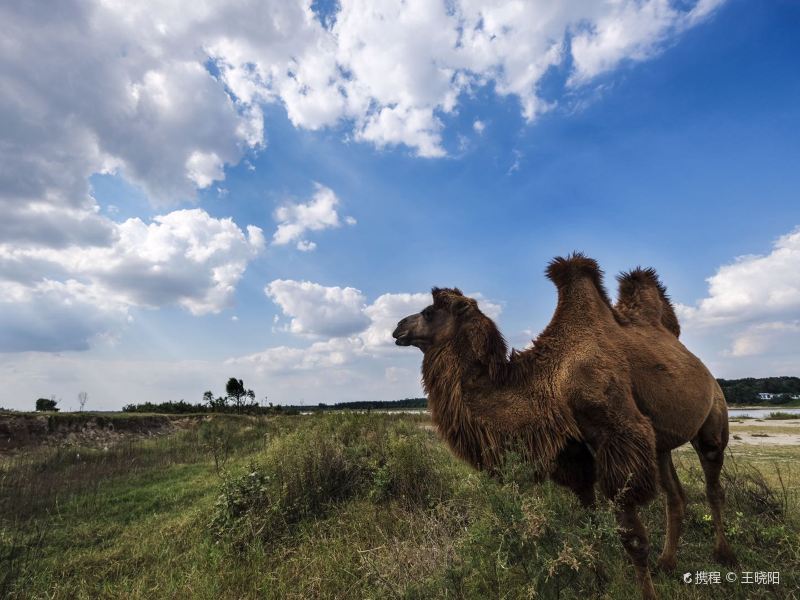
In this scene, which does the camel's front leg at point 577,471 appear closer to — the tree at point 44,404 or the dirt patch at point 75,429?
the dirt patch at point 75,429

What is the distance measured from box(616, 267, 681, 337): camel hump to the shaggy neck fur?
226 centimetres

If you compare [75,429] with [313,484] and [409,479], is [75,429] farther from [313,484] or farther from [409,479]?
[409,479]

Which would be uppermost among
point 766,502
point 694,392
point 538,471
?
point 694,392

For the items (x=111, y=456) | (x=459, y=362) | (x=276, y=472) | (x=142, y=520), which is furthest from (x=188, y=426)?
(x=459, y=362)

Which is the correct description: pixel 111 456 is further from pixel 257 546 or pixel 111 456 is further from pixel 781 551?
pixel 781 551

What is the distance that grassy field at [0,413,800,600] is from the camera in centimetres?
321

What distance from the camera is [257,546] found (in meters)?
6.28

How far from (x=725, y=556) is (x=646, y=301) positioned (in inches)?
120

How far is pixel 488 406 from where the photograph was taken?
4121mm

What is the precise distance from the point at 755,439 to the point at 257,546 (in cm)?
2249

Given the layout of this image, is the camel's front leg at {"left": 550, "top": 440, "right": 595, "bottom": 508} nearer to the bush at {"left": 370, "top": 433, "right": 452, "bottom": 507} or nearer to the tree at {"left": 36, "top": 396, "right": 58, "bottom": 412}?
the bush at {"left": 370, "top": 433, "right": 452, "bottom": 507}

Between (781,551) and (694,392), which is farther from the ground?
(694,392)

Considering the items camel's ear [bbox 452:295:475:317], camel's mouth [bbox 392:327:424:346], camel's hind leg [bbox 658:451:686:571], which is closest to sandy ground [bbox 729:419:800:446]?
camel's hind leg [bbox 658:451:686:571]

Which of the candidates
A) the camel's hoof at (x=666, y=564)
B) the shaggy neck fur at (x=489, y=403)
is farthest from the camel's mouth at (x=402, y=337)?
the camel's hoof at (x=666, y=564)
